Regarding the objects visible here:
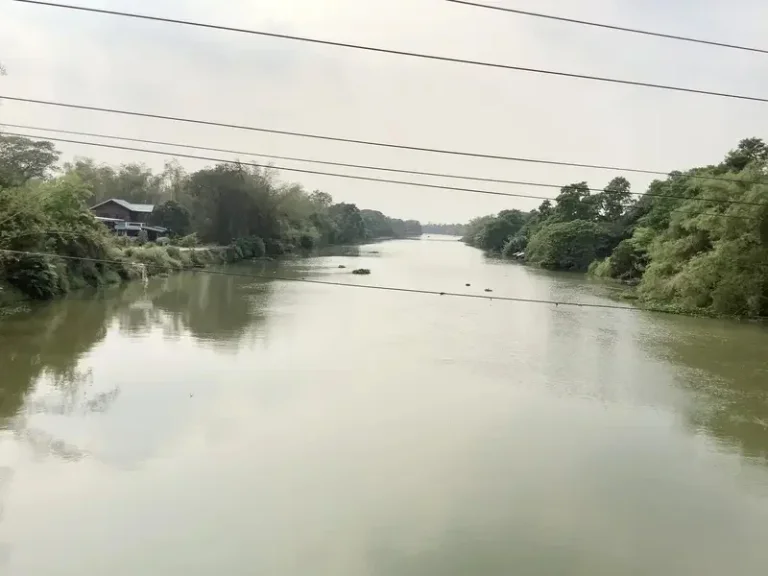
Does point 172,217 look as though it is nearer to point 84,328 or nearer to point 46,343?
point 84,328

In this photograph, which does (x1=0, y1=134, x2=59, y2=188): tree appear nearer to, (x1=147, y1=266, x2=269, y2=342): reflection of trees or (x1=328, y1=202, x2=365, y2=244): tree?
(x1=147, y1=266, x2=269, y2=342): reflection of trees

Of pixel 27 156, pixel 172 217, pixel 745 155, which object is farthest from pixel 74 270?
pixel 745 155

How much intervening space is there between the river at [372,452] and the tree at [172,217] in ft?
56.2

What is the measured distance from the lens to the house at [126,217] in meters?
28.8

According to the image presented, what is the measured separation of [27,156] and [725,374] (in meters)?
24.0

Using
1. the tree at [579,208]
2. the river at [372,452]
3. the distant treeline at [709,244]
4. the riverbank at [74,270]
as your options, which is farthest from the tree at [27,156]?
the tree at [579,208]

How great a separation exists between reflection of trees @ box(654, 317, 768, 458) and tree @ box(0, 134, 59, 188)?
16733 millimetres

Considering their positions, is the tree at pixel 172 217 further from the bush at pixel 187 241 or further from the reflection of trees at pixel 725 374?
the reflection of trees at pixel 725 374

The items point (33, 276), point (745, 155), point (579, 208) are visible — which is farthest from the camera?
point (579, 208)

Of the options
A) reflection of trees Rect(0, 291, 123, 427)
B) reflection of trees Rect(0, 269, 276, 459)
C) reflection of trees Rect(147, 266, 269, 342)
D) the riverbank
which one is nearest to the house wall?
the riverbank

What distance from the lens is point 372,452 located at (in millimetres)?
7012

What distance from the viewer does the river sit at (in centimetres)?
511

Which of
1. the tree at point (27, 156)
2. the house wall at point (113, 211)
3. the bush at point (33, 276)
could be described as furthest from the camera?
the house wall at point (113, 211)

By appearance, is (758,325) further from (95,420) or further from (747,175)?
(95,420)
